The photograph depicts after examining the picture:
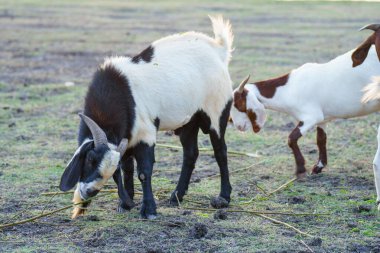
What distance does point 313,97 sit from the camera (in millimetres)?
8859

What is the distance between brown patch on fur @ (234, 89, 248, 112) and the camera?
29.9ft

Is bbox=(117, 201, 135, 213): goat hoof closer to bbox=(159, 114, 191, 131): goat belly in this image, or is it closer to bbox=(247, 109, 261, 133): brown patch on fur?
bbox=(159, 114, 191, 131): goat belly

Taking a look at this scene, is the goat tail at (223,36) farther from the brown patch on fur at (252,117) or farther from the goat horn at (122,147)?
the goat horn at (122,147)

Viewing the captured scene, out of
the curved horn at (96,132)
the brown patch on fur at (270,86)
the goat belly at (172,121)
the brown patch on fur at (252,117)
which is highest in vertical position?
the curved horn at (96,132)

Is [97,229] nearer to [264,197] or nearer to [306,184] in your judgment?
[264,197]

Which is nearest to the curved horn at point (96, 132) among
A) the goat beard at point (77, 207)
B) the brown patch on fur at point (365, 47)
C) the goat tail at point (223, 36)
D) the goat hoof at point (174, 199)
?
the goat beard at point (77, 207)

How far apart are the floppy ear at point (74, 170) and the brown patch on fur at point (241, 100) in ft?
10.2

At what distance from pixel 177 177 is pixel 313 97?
1.79 meters

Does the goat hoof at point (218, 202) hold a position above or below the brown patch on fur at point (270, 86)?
below

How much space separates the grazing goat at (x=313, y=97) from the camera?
8695 mm

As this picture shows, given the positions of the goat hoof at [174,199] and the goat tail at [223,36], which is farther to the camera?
the goat tail at [223,36]

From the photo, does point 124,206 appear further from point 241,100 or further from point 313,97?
point 313,97

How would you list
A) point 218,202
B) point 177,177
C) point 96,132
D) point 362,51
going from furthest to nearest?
1. point 177,177
2. point 362,51
3. point 218,202
4. point 96,132

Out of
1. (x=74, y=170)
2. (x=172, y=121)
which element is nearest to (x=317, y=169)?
(x=172, y=121)
